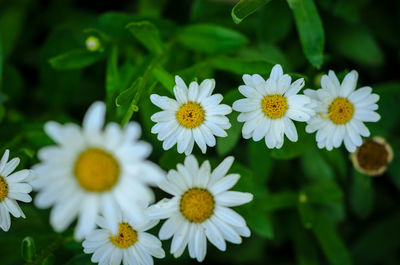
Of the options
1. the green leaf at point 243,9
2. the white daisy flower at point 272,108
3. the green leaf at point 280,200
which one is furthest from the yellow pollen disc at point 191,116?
the green leaf at point 280,200

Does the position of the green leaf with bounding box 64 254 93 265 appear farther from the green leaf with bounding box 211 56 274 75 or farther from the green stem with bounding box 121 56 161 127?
the green leaf with bounding box 211 56 274 75

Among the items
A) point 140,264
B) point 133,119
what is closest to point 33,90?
point 133,119

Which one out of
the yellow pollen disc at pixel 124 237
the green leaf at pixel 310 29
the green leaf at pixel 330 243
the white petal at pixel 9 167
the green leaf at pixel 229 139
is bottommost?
the green leaf at pixel 330 243

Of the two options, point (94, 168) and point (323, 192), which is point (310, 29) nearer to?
point (323, 192)

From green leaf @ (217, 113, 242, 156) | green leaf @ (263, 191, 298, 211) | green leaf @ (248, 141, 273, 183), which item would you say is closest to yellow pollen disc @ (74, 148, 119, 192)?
green leaf @ (217, 113, 242, 156)

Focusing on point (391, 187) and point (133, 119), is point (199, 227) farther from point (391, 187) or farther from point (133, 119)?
point (391, 187)

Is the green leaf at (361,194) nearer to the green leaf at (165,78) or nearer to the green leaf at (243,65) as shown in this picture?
the green leaf at (243,65)

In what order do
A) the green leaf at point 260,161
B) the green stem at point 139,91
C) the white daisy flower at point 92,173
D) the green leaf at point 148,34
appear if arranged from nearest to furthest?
the white daisy flower at point 92,173 < the green stem at point 139,91 < the green leaf at point 148,34 < the green leaf at point 260,161
